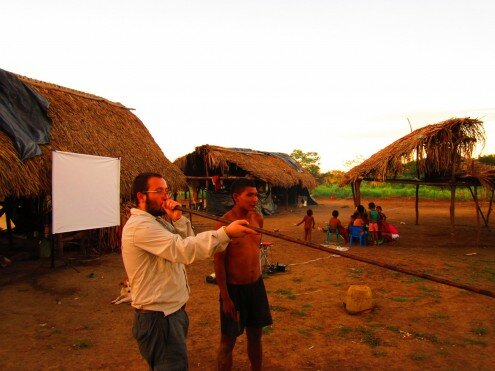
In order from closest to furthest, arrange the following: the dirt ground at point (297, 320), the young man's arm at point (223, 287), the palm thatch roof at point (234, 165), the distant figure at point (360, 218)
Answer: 1. the young man's arm at point (223, 287)
2. the dirt ground at point (297, 320)
3. the distant figure at point (360, 218)
4. the palm thatch roof at point (234, 165)

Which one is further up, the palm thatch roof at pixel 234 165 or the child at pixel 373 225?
the palm thatch roof at pixel 234 165

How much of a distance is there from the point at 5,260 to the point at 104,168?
2.99 metres

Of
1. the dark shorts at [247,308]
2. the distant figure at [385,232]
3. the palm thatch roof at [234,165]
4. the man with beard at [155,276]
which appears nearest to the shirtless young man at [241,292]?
the dark shorts at [247,308]

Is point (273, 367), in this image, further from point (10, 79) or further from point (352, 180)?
point (352, 180)

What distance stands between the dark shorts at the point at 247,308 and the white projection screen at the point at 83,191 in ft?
17.7

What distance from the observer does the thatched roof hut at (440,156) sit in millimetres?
10047

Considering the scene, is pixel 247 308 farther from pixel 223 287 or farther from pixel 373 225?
pixel 373 225

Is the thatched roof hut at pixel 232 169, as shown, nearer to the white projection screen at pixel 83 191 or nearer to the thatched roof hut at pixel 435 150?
the thatched roof hut at pixel 435 150

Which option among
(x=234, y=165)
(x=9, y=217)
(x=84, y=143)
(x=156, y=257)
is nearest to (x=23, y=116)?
(x=84, y=143)

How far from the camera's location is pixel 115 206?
8664 millimetres

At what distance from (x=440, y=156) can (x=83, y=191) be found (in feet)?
30.0

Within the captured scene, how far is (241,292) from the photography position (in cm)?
329

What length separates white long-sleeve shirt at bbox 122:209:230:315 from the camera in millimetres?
2166

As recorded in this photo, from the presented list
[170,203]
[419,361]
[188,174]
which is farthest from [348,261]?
[188,174]
